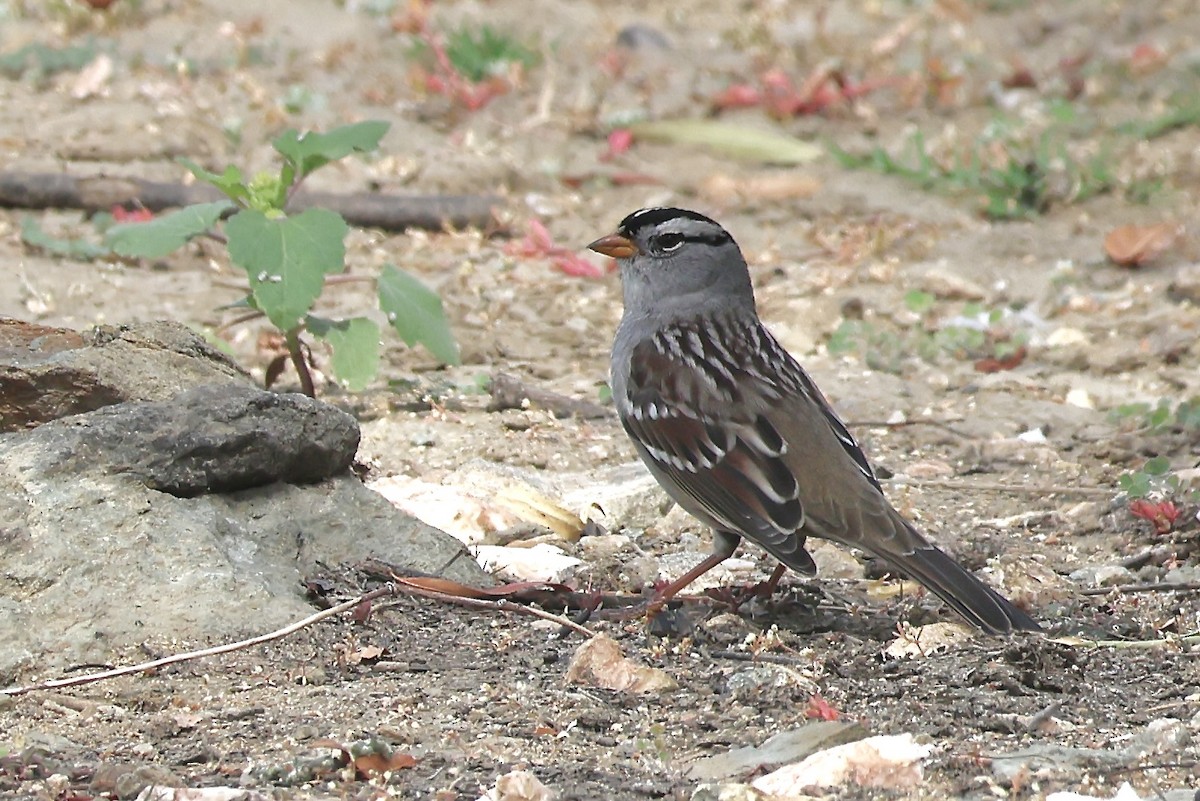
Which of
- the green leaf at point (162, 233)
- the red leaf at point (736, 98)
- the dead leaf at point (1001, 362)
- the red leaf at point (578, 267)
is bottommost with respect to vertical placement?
the dead leaf at point (1001, 362)

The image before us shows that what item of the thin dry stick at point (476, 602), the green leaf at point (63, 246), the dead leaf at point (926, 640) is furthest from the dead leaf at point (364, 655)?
the green leaf at point (63, 246)

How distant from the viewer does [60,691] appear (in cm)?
396

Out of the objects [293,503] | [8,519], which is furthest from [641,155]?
[8,519]

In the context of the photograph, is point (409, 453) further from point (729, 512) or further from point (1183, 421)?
point (1183, 421)

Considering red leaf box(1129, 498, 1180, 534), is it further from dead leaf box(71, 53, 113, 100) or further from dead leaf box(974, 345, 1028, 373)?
dead leaf box(71, 53, 113, 100)

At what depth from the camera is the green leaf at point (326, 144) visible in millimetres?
5625

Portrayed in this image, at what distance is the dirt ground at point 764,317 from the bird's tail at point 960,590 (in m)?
0.10

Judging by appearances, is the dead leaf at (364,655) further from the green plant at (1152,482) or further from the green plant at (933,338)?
the green plant at (933,338)

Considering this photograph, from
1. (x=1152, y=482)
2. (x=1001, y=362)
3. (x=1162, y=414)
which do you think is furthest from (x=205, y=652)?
(x=1001, y=362)

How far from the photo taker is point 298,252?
5.45 metres

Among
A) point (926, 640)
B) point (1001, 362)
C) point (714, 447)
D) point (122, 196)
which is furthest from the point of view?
point (122, 196)

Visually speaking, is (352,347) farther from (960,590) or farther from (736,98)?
(736,98)

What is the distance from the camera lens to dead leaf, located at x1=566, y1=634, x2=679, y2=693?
4.13 metres

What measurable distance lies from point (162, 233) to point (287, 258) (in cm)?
50
